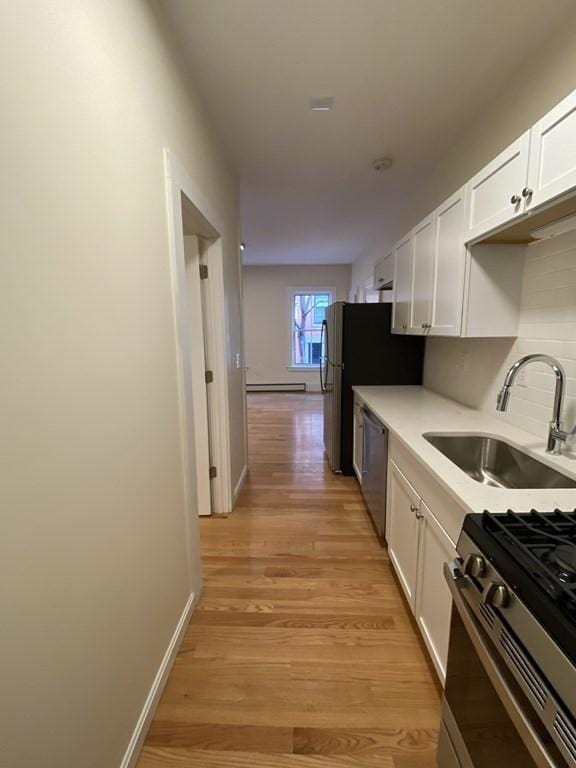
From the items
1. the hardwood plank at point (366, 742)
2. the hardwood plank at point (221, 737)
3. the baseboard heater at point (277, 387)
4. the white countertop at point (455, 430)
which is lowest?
the hardwood plank at point (221, 737)

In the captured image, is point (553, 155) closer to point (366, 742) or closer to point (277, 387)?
point (366, 742)

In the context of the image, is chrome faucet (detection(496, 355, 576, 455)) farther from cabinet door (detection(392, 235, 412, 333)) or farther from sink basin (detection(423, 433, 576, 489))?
cabinet door (detection(392, 235, 412, 333))

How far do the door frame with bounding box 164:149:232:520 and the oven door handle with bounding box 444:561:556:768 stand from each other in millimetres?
1175

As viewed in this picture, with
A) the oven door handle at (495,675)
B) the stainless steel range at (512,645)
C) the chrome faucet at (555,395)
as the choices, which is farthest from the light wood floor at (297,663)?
the chrome faucet at (555,395)

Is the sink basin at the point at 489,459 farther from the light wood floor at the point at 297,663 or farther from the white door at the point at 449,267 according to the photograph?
the light wood floor at the point at 297,663

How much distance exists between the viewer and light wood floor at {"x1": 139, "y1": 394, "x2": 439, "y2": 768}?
118 centimetres

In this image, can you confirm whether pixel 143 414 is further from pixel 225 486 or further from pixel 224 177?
pixel 224 177

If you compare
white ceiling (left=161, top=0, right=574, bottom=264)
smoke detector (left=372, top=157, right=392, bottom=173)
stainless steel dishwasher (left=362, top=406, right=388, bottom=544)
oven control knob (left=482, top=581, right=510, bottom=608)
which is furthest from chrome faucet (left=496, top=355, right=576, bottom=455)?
smoke detector (left=372, top=157, right=392, bottom=173)

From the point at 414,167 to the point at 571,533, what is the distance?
2859 millimetres

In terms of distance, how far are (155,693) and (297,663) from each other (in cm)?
57

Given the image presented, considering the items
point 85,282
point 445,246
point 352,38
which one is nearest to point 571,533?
point 85,282

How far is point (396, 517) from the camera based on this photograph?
1859 mm

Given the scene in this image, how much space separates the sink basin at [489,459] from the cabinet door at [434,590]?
0.41 m

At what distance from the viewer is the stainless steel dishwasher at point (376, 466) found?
2.05 metres
